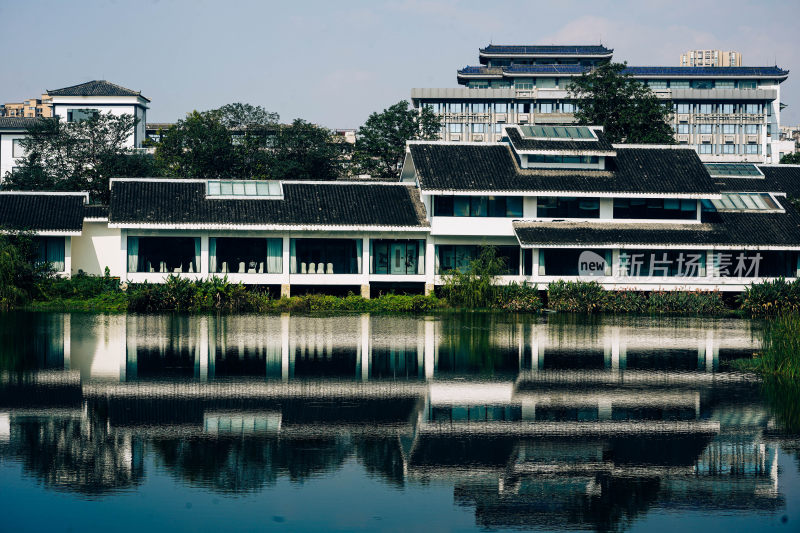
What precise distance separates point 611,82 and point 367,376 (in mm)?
40190

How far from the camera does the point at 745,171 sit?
156ft

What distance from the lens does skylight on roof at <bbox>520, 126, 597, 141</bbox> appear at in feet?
133

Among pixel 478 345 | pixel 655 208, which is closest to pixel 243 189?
pixel 655 208

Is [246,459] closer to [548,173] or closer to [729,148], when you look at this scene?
[548,173]

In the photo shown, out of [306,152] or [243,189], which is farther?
[306,152]

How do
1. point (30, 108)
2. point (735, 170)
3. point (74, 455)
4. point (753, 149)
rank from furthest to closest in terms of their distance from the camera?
point (30, 108), point (753, 149), point (735, 170), point (74, 455)

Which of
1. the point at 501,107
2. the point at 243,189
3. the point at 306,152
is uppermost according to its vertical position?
the point at 501,107

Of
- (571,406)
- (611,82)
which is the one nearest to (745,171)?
(611,82)

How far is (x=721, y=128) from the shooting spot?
11238cm

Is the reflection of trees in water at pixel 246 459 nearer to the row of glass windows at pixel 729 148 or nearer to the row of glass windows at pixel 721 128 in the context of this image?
the row of glass windows at pixel 721 128

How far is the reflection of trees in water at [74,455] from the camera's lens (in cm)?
1178

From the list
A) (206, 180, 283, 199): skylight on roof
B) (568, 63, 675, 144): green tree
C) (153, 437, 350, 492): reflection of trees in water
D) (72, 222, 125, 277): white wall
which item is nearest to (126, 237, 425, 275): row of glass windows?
(72, 222, 125, 277): white wall

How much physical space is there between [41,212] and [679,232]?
80.7ft

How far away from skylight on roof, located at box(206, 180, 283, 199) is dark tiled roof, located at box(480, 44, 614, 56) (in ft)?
257
